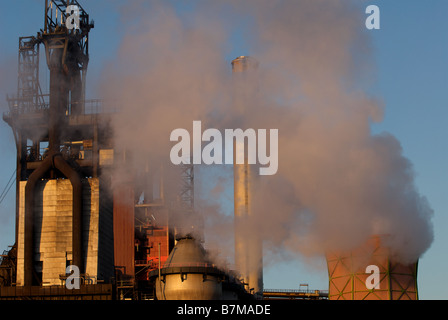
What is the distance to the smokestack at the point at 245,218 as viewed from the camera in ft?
268

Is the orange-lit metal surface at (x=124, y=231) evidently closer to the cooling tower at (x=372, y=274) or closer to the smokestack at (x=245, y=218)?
the smokestack at (x=245, y=218)

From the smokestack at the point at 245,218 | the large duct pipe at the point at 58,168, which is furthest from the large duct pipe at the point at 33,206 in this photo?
the smokestack at the point at 245,218

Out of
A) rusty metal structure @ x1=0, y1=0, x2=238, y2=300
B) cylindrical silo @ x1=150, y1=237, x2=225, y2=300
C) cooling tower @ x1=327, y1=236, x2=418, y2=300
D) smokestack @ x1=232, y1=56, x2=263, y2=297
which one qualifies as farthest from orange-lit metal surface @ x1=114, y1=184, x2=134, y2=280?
cooling tower @ x1=327, y1=236, x2=418, y2=300

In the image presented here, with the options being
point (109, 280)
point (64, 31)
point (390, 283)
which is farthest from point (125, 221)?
point (390, 283)

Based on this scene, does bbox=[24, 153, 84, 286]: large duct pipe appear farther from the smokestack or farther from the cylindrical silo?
the smokestack

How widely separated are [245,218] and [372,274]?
18849mm

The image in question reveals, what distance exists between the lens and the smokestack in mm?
81812

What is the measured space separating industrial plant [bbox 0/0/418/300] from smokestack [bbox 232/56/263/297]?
6.0 inches

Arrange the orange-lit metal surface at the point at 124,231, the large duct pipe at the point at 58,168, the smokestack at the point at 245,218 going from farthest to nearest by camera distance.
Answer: the orange-lit metal surface at the point at 124,231 → the large duct pipe at the point at 58,168 → the smokestack at the point at 245,218

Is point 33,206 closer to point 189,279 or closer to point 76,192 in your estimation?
point 76,192

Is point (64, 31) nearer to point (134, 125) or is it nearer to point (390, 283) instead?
point (134, 125)

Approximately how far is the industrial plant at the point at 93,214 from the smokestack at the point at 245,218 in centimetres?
15
